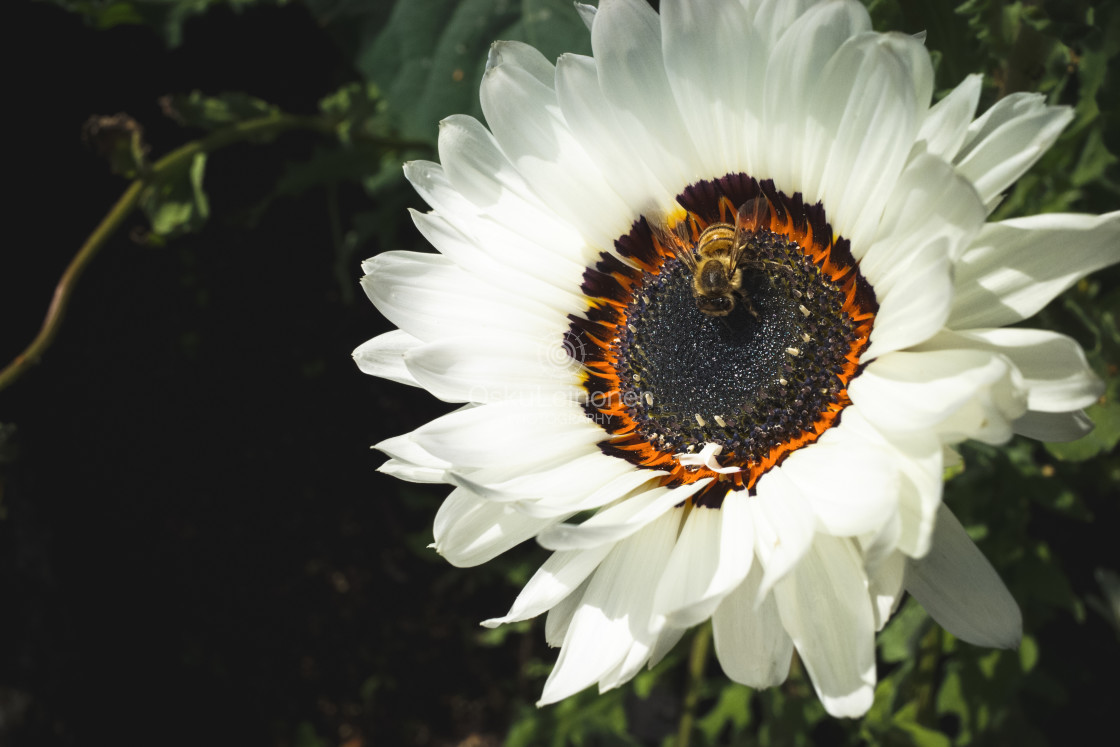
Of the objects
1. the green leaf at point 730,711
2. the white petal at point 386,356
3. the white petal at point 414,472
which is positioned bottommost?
the green leaf at point 730,711

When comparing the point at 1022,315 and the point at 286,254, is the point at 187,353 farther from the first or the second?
the point at 1022,315

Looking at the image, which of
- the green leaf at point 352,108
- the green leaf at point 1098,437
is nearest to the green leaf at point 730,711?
the green leaf at point 1098,437

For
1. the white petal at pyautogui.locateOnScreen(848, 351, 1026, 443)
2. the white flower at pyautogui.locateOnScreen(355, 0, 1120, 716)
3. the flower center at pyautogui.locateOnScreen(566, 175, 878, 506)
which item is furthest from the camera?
the flower center at pyautogui.locateOnScreen(566, 175, 878, 506)

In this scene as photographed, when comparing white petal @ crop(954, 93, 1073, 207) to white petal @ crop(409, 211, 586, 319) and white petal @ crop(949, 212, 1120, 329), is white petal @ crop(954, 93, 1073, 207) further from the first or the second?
white petal @ crop(409, 211, 586, 319)

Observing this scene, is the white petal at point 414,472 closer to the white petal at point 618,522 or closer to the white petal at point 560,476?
the white petal at point 560,476

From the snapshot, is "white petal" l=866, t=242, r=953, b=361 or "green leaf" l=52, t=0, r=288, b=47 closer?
"white petal" l=866, t=242, r=953, b=361

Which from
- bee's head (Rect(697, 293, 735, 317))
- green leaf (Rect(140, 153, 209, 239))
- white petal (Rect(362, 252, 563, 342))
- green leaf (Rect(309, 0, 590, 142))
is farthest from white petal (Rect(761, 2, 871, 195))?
green leaf (Rect(140, 153, 209, 239))

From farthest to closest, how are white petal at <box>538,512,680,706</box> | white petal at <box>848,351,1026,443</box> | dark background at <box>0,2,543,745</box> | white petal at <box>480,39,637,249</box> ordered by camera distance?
dark background at <box>0,2,543,745</box>
white petal at <box>480,39,637,249</box>
white petal at <box>538,512,680,706</box>
white petal at <box>848,351,1026,443</box>

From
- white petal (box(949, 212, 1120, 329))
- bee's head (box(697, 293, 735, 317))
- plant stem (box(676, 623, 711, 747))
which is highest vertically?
white petal (box(949, 212, 1120, 329))
